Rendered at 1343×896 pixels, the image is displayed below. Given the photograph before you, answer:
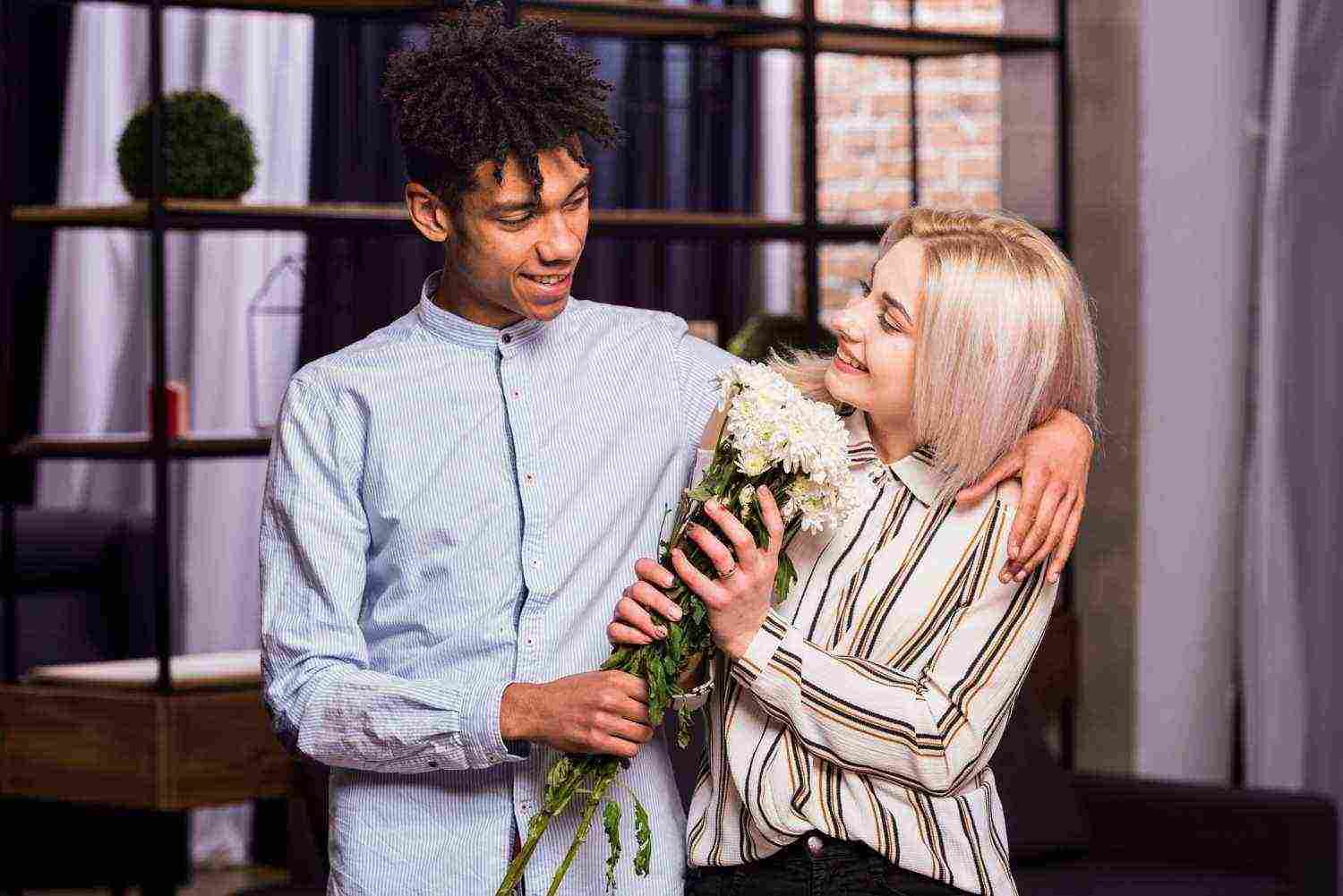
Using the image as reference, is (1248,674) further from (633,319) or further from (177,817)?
(177,817)

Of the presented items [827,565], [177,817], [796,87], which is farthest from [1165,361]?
[177,817]

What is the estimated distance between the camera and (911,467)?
165 cm

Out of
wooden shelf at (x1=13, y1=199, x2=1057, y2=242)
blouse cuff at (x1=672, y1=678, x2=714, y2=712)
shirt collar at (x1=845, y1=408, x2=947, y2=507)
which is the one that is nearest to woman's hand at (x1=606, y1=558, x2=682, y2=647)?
blouse cuff at (x1=672, y1=678, x2=714, y2=712)

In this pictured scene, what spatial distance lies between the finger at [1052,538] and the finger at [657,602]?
1.09 feet

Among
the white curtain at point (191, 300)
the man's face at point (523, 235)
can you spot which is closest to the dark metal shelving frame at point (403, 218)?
the white curtain at point (191, 300)

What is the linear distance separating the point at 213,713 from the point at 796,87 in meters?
2.93

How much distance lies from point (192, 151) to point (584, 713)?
204 cm

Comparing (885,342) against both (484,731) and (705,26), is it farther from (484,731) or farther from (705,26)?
(705,26)

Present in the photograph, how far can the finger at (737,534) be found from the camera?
153cm

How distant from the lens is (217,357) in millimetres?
4832

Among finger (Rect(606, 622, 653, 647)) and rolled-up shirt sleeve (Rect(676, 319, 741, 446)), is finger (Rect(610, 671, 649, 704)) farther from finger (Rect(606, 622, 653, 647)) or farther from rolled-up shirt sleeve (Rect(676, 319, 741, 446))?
rolled-up shirt sleeve (Rect(676, 319, 741, 446))

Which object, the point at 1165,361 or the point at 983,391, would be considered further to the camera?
the point at 1165,361

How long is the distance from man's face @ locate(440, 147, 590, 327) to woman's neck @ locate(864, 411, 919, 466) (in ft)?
1.14

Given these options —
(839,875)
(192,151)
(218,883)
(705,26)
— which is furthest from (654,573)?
(218,883)
